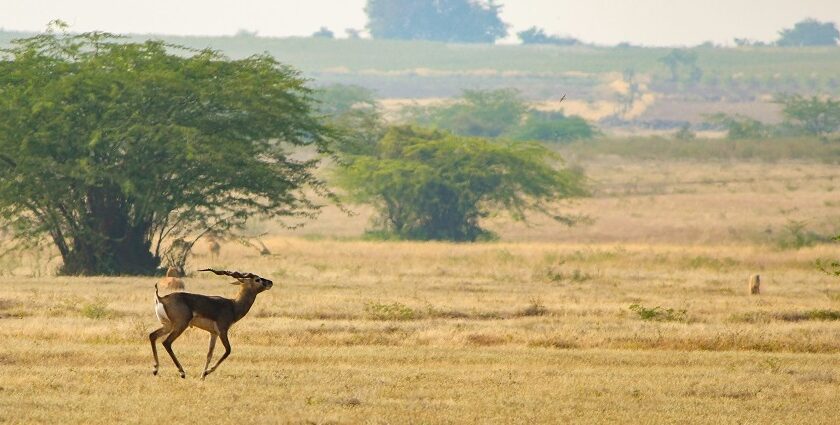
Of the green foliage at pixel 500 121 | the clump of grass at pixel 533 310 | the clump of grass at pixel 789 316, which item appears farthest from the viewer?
the green foliage at pixel 500 121

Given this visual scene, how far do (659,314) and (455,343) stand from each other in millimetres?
5628

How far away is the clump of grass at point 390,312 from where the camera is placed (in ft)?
89.1

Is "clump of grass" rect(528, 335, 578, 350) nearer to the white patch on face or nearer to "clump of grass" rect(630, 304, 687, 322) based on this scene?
"clump of grass" rect(630, 304, 687, 322)

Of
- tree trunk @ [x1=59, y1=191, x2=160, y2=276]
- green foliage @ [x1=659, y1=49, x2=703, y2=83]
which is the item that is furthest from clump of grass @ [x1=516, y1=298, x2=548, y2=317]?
green foliage @ [x1=659, y1=49, x2=703, y2=83]

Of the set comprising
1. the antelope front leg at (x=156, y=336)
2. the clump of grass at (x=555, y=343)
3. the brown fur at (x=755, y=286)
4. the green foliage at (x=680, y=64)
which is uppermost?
the antelope front leg at (x=156, y=336)

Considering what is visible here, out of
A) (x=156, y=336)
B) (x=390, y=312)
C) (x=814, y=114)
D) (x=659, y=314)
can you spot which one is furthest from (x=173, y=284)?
(x=814, y=114)

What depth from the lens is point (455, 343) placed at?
77.7 feet

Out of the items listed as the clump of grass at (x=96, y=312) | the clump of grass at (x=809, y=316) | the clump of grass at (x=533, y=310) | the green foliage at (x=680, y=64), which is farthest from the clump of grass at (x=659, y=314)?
the green foliage at (x=680, y=64)

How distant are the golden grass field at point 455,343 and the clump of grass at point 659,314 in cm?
6

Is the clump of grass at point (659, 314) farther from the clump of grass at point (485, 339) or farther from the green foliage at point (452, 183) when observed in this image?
the green foliage at point (452, 183)

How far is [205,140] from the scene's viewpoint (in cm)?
3653

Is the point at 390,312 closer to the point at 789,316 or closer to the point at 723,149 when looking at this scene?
the point at 789,316

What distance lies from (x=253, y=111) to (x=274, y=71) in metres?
2.09

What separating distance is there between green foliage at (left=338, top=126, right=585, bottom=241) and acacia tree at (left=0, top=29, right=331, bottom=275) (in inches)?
708
